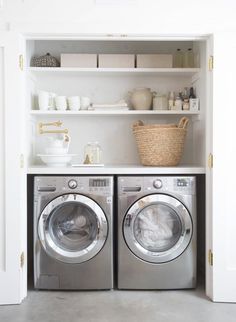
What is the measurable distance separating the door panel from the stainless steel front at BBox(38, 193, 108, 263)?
84 cm

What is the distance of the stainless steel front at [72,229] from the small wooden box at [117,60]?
3.88ft

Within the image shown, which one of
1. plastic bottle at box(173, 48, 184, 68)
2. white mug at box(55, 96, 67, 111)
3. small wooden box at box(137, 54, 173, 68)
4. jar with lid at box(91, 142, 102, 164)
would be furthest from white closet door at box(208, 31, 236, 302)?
white mug at box(55, 96, 67, 111)

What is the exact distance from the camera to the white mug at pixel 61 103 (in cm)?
306

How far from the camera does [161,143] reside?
110 inches

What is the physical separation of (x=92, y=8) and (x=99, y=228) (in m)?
1.59

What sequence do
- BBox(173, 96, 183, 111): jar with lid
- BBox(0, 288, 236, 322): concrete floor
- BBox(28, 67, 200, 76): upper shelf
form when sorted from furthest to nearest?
BBox(173, 96, 183, 111): jar with lid, BBox(28, 67, 200, 76): upper shelf, BBox(0, 288, 236, 322): concrete floor

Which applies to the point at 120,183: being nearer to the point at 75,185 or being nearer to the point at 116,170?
the point at 116,170

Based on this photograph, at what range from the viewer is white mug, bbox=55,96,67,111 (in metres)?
3.06

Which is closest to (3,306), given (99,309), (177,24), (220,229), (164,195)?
(99,309)

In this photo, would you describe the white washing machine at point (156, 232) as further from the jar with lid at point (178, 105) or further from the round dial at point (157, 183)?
the jar with lid at point (178, 105)

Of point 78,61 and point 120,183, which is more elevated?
point 78,61

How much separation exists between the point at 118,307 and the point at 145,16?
6.72 feet

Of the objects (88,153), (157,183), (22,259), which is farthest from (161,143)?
(22,259)

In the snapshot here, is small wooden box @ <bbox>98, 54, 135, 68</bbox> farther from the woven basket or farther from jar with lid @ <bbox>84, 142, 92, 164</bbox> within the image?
jar with lid @ <bbox>84, 142, 92, 164</bbox>
